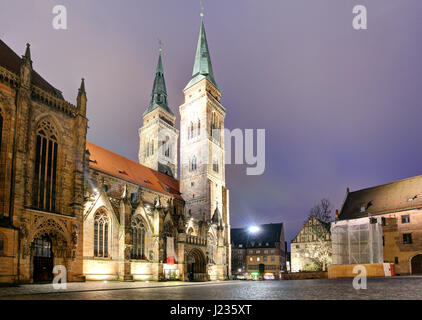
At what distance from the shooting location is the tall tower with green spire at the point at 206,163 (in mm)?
45656

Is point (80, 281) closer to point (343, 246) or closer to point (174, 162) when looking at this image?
point (343, 246)

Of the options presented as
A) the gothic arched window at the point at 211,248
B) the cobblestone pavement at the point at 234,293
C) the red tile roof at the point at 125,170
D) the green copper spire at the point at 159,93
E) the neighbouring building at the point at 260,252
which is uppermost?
the green copper spire at the point at 159,93

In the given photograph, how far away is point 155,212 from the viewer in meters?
34.4

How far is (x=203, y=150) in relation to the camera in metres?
50.2

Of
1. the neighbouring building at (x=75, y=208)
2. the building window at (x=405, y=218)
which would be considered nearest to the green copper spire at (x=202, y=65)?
the neighbouring building at (x=75, y=208)

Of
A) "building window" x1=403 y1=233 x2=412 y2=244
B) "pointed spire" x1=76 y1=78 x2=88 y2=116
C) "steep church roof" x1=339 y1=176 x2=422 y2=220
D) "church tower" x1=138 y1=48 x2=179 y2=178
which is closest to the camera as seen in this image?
"pointed spire" x1=76 y1=78 x2=88 y2=116

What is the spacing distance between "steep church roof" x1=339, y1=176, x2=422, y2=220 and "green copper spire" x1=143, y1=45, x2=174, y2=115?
3725 cm

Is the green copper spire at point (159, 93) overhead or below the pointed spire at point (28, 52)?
overhead

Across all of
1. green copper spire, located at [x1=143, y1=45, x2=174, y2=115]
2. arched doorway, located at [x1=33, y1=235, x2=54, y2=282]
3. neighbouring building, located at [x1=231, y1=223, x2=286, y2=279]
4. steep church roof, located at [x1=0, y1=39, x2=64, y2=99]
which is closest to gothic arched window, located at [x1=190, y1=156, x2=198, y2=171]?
green copper spire, located at [x1=143, y1=45, x2=174, y2=115]

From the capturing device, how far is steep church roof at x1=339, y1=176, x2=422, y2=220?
131 ft

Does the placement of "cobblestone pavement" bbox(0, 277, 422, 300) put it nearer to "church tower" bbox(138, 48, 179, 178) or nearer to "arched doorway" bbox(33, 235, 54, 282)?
"arched doorway" bbox(33, 235, 54, 282)

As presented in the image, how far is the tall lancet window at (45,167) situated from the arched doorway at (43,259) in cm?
221

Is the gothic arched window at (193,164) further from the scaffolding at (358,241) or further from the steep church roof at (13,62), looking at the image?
the steep church roof at (13,62)
